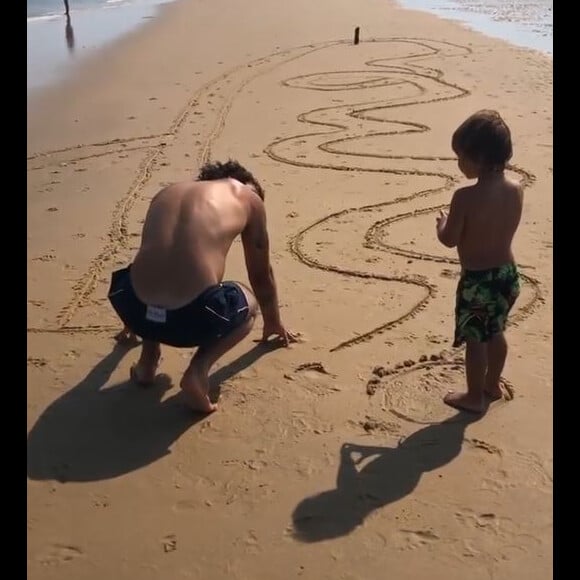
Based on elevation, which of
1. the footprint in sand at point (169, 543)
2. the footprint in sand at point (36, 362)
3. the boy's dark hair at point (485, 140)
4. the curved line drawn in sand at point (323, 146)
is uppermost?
the boy's dark hair at point (485, 140)

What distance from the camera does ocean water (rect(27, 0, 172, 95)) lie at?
12273 millimetres

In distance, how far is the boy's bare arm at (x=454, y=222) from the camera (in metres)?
3.23

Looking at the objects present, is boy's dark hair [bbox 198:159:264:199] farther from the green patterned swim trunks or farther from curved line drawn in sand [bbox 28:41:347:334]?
the green patterned swim trunks

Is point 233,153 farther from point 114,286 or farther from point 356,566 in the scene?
point 356,566

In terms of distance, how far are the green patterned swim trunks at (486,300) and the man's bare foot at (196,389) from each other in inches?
44.8

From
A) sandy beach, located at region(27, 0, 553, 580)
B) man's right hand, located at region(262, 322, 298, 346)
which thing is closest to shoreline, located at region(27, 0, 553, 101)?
sandy beach, located at region(27, 0, 553, 580)

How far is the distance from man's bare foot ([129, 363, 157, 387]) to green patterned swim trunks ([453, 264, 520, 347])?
4.73ft

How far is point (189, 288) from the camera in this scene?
335 cm

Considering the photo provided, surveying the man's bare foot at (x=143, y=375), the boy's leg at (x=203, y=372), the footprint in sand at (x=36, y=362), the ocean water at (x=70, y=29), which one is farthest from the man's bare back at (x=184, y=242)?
the ocean water at (x=70, y=29)

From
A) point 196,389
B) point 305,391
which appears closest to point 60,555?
point 196,389

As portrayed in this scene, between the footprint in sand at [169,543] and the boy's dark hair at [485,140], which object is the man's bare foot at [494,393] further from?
the footprint in sand at [169,543]

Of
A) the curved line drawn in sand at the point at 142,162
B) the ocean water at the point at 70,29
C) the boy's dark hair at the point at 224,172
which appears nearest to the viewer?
the boy's dark hair at the point at 224,172

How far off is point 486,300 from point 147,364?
5.19 feet

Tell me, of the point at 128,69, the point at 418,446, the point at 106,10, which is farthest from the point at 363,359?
the point at 106,10
